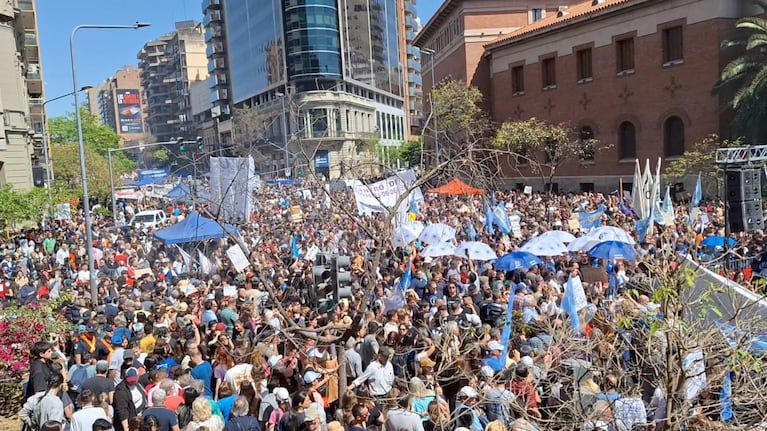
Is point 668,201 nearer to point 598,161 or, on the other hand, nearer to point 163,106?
point 598,161

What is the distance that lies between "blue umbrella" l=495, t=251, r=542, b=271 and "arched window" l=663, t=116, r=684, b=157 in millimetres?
24197

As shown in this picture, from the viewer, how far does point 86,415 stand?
22.9ft

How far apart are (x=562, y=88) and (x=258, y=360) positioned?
36818 millimetres

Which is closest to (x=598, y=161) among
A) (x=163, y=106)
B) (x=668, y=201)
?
(x=668, y=201)

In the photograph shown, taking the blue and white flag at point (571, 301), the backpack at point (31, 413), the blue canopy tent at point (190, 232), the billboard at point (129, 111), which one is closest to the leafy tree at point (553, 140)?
the blue canopy tent at point (190, 232)

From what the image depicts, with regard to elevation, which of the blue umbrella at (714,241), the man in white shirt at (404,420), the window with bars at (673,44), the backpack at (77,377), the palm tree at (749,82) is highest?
the window with bars at (673,44)

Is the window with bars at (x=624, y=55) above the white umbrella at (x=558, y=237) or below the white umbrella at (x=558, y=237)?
above

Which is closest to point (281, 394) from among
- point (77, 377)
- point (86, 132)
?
point (77, 377)

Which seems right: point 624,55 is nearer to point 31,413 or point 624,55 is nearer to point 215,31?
point 31,413

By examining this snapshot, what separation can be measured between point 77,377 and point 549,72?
38.8 m

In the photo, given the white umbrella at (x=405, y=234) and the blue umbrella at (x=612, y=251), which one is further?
the white umbrella at (x=405, y=234)

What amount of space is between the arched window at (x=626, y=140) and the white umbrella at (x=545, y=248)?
25.5 m

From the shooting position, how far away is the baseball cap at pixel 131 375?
26.2ft

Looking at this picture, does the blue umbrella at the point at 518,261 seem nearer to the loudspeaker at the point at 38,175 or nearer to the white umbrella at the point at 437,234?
the white umbrella at the point at 437,234
